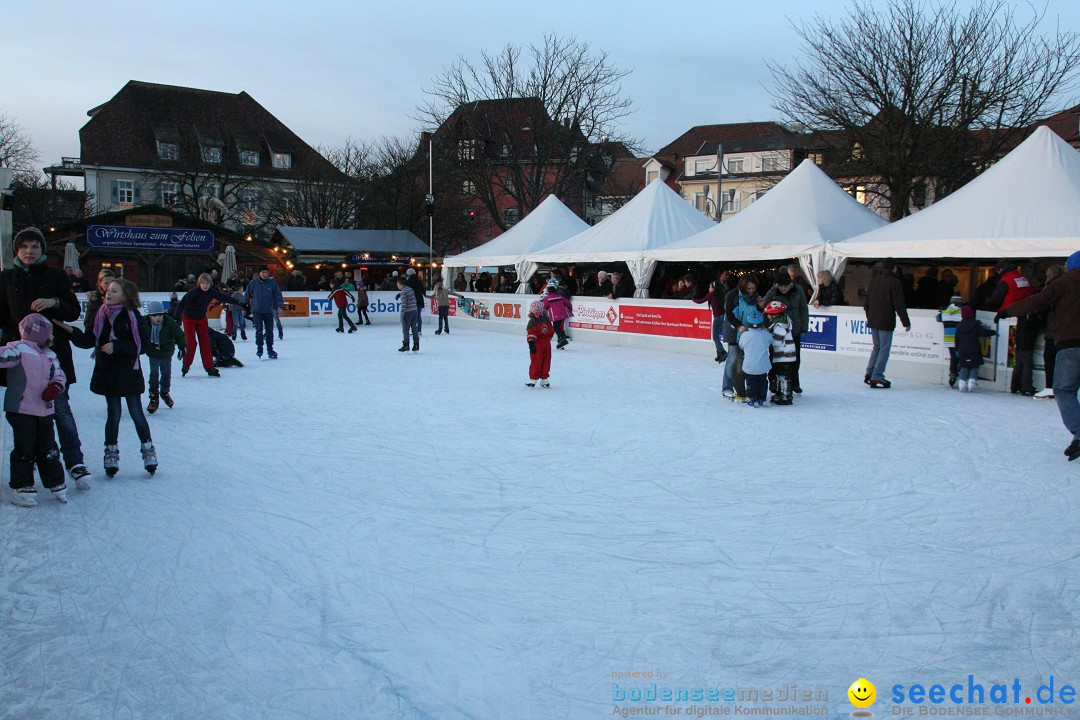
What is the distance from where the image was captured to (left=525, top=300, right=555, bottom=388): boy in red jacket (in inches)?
427

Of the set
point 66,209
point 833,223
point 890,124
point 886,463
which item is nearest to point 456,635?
point 886,463

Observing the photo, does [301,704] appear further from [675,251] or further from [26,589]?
[675,251]

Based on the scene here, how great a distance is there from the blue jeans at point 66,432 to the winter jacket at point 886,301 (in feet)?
30.3

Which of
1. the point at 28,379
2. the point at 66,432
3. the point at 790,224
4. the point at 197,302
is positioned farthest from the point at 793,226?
the point at 28,379

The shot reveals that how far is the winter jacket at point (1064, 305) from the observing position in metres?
6.23

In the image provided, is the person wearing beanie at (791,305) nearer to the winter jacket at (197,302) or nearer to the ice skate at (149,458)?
the ice skate at (149,458)

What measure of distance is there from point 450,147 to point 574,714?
35.2 m

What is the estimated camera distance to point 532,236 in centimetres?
2462

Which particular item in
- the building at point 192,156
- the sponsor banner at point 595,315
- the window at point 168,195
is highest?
the building at point 192,156

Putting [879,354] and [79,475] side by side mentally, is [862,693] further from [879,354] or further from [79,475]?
[879,354]

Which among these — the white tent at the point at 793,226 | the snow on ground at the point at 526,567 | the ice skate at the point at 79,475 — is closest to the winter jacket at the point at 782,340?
the snow on ground at the point at 526,567

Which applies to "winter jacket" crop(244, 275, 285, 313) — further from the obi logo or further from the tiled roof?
the tiled roof

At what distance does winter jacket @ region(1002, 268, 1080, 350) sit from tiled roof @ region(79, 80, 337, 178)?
1670 inches

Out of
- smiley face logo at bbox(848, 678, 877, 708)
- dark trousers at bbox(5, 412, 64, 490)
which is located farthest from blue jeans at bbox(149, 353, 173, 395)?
smiley face logo at bbox(848, 678, 877, 708)
